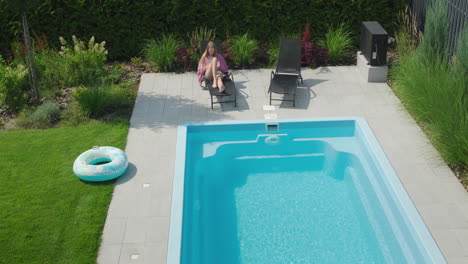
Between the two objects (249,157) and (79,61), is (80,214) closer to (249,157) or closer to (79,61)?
(249,157)

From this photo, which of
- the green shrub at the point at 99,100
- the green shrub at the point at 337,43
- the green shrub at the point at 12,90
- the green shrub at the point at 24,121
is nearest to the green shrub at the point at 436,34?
the green shrub at the point at 337,43

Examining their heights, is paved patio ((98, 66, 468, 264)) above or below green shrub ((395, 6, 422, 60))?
below

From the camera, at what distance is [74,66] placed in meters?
12.6

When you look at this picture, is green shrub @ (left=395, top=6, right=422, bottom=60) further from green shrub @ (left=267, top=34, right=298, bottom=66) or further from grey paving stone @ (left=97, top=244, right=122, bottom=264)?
grey paving stone @ (left=97, top=244, right=122, bottom=264)

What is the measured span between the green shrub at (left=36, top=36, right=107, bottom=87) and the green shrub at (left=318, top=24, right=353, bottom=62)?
17.2ft

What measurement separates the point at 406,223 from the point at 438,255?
0.84 metres

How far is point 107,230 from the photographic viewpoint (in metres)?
8.09

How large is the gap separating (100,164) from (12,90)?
3.31 meters

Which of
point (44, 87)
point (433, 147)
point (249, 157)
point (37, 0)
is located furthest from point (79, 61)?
point (433, 147)

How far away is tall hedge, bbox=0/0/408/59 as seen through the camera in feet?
44.8

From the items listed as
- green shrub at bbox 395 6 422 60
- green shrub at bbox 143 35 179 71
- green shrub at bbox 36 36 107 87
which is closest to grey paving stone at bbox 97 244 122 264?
green shrub at bbox 36 36 107 87

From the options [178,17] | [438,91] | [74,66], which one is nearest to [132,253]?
[438,91]

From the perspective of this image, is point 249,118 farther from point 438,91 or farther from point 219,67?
point 438,91

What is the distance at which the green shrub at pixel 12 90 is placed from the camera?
37.8 feet
